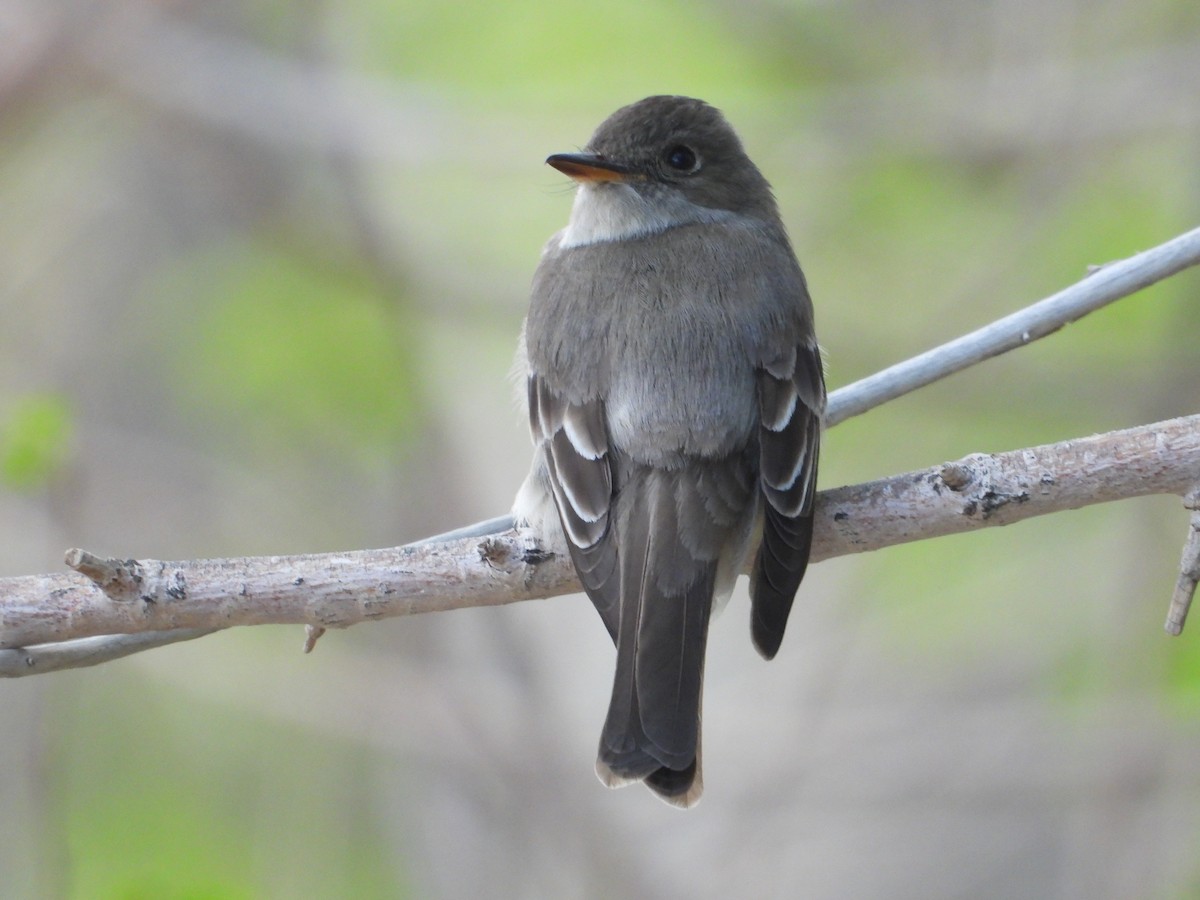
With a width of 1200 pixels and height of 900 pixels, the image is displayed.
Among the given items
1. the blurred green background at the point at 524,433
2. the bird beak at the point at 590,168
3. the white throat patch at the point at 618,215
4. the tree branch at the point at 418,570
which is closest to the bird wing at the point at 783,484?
the tree branch at the point at 418,570

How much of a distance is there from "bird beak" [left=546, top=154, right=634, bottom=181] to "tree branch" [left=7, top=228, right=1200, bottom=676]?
125 centimetres

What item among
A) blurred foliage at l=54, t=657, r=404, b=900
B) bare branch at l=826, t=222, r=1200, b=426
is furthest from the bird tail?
blurred foliage at l=54, t=657, r=404, b=900

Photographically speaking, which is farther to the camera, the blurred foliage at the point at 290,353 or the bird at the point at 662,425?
the blurred foliage at the point at 290,353

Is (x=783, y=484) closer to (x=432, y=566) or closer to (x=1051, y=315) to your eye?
(x=1051, y=315)

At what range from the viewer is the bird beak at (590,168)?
3.66 m

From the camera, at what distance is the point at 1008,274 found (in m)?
5.73

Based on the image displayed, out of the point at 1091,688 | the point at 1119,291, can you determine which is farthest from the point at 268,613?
the point at 1091,688

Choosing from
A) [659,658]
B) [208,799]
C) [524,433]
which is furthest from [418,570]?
[208,799]

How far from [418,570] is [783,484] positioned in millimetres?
856

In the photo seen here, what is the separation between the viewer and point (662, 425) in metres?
3.16

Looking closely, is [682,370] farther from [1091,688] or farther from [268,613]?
[1091,688]

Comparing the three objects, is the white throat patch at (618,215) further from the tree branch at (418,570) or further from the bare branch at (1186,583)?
the bare branch at (1186,583)

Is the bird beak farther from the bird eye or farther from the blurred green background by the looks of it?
the blurred green background

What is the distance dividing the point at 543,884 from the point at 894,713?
1703mm
